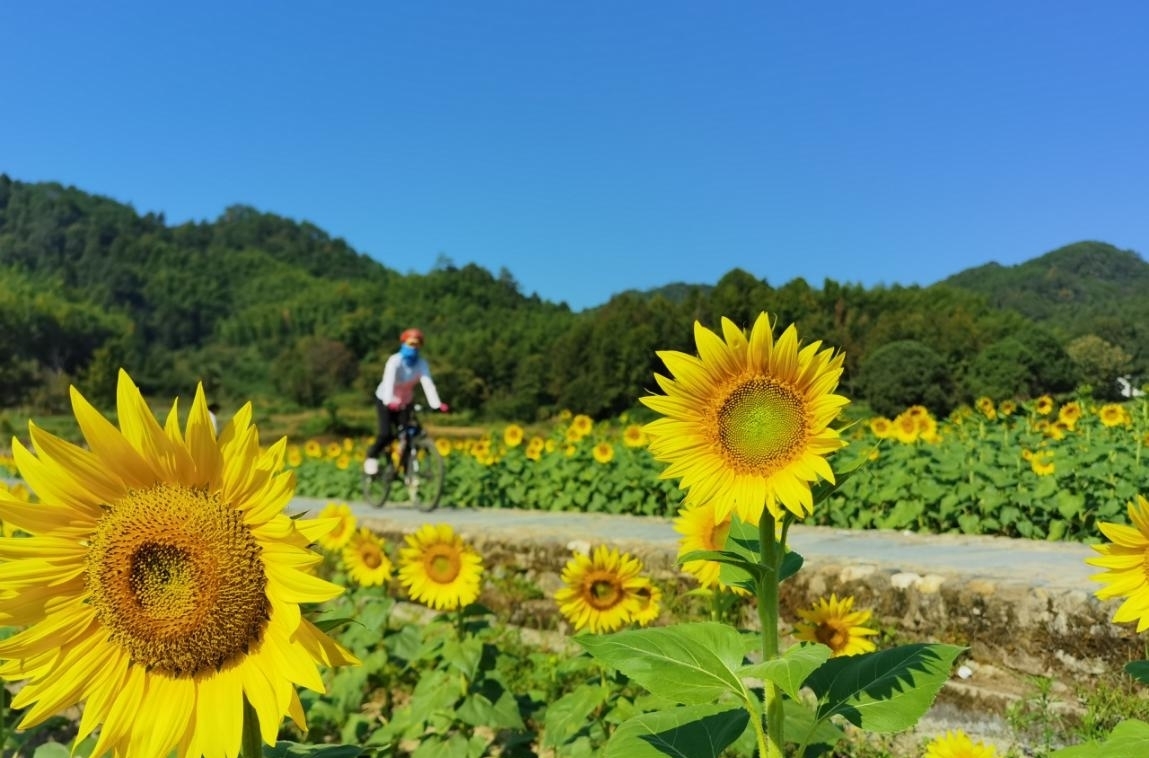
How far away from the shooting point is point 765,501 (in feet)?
4.42

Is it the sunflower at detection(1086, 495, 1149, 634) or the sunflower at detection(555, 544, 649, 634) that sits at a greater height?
the sunflower at detection(1086, 495, 1149, 634)

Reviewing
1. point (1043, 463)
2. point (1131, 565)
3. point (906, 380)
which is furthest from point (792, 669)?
point (906, 380)

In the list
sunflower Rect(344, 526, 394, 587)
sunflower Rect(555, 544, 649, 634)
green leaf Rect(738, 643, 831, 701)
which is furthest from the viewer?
sunflower Rect(344, 526, 394, 587)

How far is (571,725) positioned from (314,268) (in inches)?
4760

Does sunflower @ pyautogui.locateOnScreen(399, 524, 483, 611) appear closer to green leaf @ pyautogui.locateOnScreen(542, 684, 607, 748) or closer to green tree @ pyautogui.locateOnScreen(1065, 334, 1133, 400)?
green leaf @ pyautogui.locateOnScreen(542, 684, 607, 748)

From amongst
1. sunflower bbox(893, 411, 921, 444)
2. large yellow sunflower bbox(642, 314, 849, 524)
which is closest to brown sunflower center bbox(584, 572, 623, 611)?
large yellow sunflower bbox(642, 314, 849, 524)

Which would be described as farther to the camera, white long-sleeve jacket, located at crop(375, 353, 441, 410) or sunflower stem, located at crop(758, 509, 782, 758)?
white long-sleeve jacket, located at crop(375, 353, 441, 410)

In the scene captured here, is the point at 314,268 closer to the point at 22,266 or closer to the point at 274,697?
the point at 22,266

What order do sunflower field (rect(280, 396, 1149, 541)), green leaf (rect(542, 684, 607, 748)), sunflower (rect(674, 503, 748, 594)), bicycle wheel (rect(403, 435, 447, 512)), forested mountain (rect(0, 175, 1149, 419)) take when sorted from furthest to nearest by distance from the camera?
1. forested mountain (rect(0, 175, 1149, 419))
2. bicycle wheel (rect(403, 435, 447, 512))
3. sunflower field (rect(280, 396, 1149, 541))
4. green leaf (rect(542, 684, 607, 748))
5. sunflower (rect(674, 503, 748, 594))

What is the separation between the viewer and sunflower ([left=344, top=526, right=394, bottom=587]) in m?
3.46

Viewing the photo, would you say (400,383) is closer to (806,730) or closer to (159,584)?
(806,730)

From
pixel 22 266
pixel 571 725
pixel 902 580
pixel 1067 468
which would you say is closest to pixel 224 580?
pixel 571 725

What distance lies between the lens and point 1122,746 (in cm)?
108

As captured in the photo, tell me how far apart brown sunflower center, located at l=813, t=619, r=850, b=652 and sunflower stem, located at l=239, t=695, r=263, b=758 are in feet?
5.28
